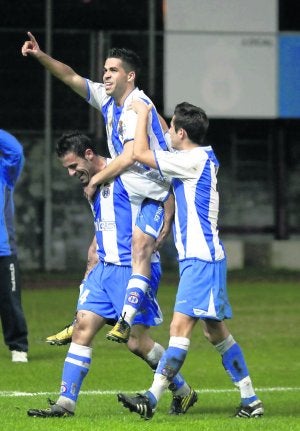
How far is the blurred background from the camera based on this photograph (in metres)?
31.0

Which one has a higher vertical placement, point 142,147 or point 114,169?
A: point 142,147

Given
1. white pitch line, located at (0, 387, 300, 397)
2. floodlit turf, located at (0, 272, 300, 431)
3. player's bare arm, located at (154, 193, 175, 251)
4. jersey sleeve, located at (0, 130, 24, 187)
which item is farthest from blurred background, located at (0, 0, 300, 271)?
player's bare arm, located at (154, 193, 175, 251)

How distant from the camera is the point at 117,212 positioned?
11.4 meters

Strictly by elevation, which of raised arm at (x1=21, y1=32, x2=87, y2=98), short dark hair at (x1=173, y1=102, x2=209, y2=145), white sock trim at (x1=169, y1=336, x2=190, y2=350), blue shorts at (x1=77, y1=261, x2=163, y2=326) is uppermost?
raised arm at (x1=21, y1=32, x2=87, y2=98)

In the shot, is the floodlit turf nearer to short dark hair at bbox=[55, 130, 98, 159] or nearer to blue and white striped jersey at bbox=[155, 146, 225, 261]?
blue and white striped jersey at bbox=[155, 146, 225, 261]

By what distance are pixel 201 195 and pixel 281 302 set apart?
12433 mm

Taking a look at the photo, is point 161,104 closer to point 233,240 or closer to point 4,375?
point 233,240

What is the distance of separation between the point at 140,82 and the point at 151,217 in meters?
19.8

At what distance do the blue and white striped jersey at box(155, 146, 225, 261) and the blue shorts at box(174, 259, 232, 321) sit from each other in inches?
2.7

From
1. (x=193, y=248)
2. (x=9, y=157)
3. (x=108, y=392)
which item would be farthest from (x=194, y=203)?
(x=9, y=157)

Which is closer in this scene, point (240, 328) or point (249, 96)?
point (240, 328)

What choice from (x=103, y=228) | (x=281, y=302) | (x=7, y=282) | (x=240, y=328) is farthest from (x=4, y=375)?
(x=281, y=302)

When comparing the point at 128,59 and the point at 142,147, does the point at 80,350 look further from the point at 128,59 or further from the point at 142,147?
the point at 128,59

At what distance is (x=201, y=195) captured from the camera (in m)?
10.9
